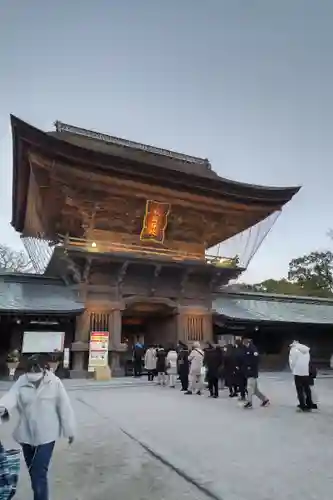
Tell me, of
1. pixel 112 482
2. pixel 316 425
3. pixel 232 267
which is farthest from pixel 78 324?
pixel 112 482

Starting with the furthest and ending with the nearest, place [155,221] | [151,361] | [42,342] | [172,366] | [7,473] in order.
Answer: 1. [155,221]
2. [42,342]
3. [151,361]
4. [172,366]
5. [7,473]

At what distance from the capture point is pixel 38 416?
348cm

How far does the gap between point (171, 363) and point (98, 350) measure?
14.1 ft

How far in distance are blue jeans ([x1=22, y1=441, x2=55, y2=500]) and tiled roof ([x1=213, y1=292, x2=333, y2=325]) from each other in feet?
57.6

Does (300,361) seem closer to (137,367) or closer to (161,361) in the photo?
(161,361)

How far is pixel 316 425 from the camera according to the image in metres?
7.25

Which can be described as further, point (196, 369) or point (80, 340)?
point (80, 340)

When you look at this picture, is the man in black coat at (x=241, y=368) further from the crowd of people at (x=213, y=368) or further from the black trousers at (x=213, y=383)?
the black trousers at (x=213, y=383)

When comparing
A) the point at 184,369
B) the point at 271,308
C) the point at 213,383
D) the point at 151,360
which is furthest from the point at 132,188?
the point at 271,308

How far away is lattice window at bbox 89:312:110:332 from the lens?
1799 centimetres

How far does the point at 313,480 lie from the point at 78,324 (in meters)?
14.7

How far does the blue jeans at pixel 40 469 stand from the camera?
335 cm

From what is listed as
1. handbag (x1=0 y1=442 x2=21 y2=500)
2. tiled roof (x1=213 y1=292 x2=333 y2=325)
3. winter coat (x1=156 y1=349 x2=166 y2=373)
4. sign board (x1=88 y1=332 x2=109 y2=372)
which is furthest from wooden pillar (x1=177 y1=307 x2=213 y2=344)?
handbag (x1=0 y1=442 x2=21 y2=500)

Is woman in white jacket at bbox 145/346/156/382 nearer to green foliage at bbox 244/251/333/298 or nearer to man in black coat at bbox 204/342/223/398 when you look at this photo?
man in black coat at bbox 204/342/223/398
